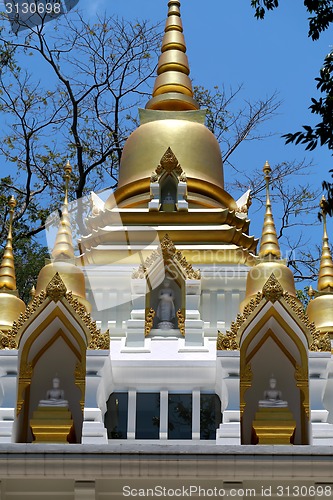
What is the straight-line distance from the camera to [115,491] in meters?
13.1

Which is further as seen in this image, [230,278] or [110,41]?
[110,41]

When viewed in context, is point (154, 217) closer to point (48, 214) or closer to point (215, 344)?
point (215, 344)

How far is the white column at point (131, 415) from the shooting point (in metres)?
14.8

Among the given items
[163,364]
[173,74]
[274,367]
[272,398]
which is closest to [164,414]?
[163,364]

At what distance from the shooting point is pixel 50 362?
15383 mm

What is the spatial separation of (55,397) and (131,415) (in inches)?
39.6

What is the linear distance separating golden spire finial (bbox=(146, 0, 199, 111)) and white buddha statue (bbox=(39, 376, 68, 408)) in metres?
7.67

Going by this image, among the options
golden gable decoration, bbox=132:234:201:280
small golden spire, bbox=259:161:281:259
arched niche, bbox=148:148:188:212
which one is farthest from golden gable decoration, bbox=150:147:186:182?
golden gable decoration, bbox=132:234:201:280

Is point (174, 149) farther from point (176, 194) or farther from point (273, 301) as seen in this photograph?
point (273, 301)

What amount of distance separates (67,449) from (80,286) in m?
3.53

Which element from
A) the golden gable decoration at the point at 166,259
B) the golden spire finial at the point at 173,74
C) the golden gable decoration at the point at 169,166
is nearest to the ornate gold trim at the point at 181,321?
the golden gable decoration at the point at 166,259

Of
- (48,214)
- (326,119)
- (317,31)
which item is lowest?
(326,119)

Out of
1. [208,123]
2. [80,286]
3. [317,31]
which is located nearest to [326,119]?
[317,31]

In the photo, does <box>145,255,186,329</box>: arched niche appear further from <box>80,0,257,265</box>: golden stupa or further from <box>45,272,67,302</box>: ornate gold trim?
<box>45,272,67,302</box>: ornate gold trim
